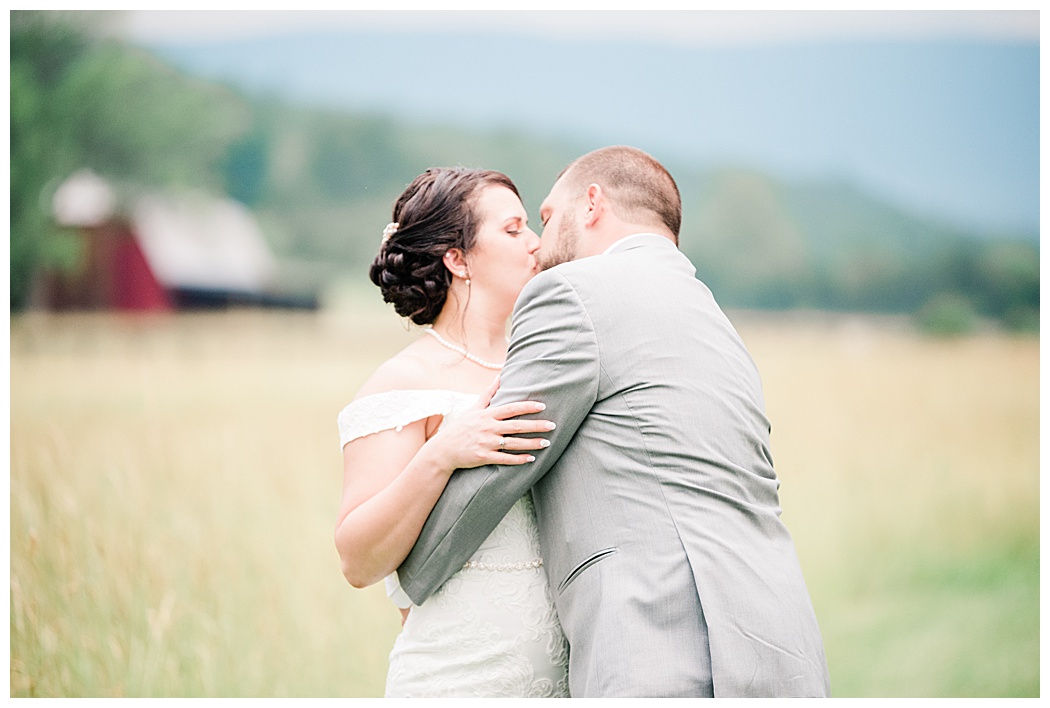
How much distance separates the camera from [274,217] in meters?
7.34

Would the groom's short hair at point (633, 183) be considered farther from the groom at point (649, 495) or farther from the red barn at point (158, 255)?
the red barn at point (158, 255)

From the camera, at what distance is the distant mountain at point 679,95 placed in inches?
257

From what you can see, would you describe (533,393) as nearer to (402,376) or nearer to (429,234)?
(402,376)

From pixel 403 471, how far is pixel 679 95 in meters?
6.25

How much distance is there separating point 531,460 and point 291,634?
2.80m

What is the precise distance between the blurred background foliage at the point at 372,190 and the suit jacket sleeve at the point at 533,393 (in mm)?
5272

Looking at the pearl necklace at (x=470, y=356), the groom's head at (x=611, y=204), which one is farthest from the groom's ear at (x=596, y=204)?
the pearl necklace at (x=470, y=356)

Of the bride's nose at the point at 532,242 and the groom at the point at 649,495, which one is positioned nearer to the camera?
the groom at the point at 649,495

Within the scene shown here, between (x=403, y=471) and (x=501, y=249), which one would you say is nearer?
(x=403, y=471)

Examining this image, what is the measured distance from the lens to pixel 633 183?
189 cm

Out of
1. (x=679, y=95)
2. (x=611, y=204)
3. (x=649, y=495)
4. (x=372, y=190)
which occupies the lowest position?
(x=649, y=495)

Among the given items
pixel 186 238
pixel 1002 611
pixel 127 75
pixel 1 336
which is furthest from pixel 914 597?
pixel 127 75

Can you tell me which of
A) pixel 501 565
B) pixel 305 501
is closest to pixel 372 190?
pixel 305 501

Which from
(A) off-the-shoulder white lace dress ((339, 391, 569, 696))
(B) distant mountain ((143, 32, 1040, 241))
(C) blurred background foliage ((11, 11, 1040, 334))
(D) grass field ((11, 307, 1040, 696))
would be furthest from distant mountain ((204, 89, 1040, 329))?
(A) off-the-shoulder white lace dress ((339, 391, 569, 696))
